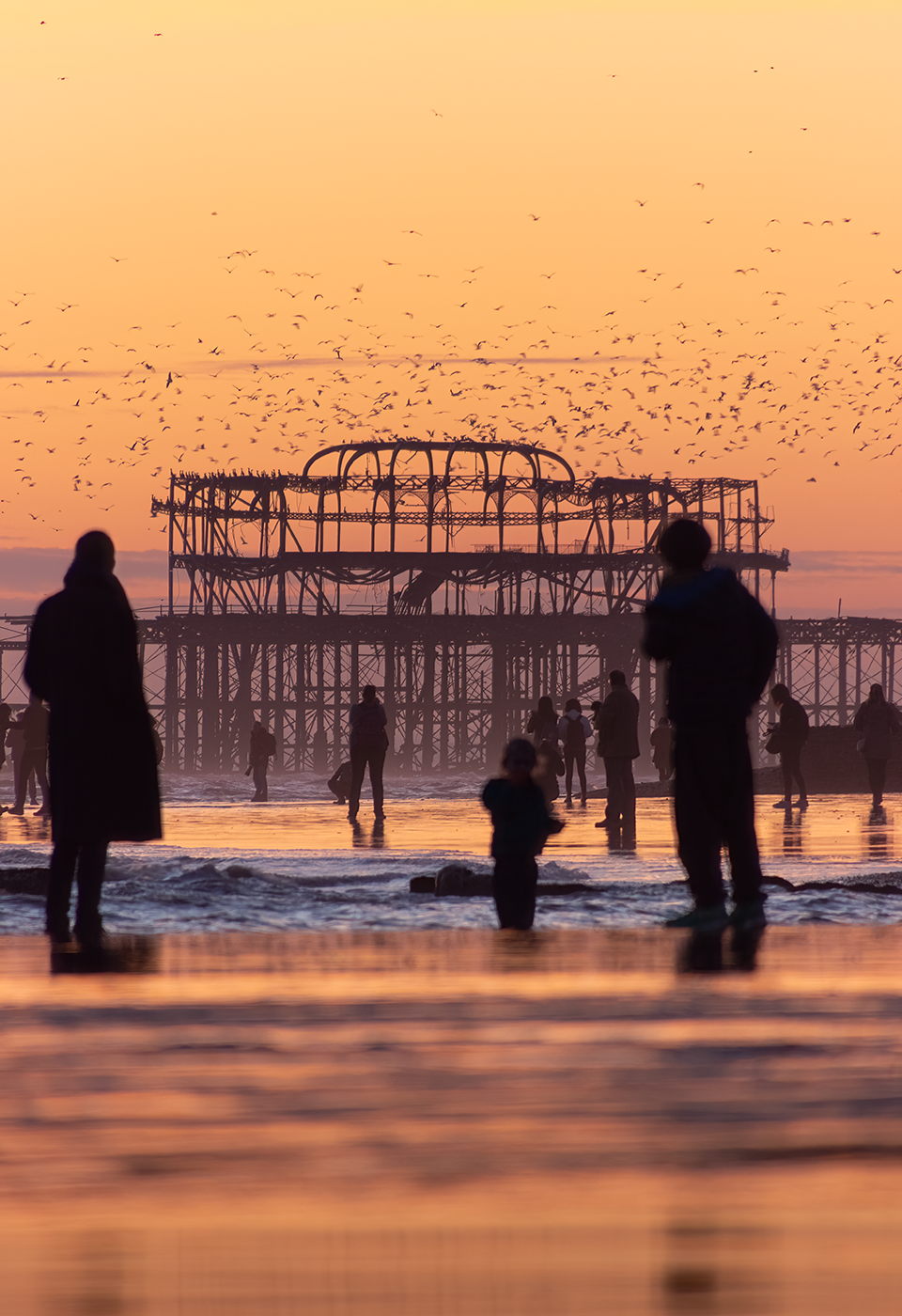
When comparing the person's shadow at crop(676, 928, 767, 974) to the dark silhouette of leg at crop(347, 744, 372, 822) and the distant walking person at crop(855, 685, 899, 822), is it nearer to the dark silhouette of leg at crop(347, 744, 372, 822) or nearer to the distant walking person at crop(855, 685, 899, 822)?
the dark silhouette of leg at crop(347, 744, 372, 822)

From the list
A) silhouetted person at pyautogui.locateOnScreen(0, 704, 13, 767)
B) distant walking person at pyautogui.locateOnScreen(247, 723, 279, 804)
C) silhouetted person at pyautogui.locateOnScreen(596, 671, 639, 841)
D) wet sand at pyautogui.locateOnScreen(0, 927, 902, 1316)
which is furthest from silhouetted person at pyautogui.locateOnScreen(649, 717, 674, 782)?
wet sand at pyautogui.locateOnScreen(0, 927, 902, 1316)

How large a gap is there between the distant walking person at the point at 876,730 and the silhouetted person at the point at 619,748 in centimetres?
454

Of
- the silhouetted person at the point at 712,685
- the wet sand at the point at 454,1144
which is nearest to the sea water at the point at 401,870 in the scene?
the silhouetted person at the point at 712,685

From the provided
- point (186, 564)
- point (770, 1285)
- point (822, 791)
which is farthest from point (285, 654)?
point (770, 1285)

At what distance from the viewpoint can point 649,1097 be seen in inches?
115

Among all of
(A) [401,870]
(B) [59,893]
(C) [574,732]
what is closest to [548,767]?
(C) [574,732]

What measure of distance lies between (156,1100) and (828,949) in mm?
2926

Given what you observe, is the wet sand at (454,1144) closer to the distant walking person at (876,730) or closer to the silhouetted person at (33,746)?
the silhouetted person at (33,746)

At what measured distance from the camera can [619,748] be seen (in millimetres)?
17594

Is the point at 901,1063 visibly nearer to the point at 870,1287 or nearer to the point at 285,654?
the point at 870,1287

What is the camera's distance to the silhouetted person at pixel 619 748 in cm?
1752

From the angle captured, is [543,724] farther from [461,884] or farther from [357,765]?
[461,884]

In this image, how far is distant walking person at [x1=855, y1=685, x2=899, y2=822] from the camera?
21641 millimetres

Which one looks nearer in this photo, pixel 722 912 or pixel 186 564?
pixel 722 912
